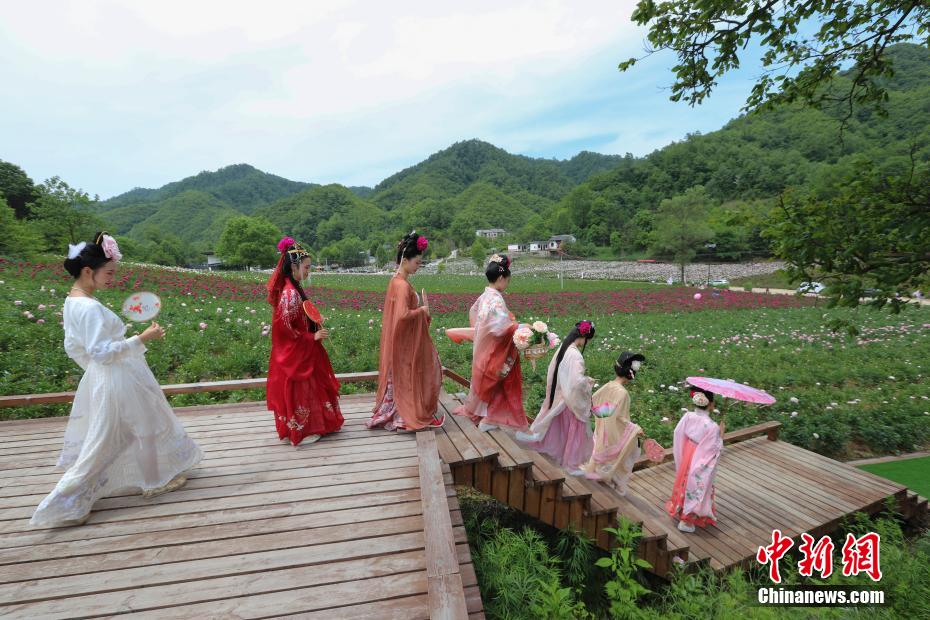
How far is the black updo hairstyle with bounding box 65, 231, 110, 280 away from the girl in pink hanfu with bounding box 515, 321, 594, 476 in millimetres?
4568

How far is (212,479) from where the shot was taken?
13.0 feet

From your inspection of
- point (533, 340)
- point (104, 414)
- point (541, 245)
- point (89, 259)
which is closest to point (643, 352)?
point (533, 340)

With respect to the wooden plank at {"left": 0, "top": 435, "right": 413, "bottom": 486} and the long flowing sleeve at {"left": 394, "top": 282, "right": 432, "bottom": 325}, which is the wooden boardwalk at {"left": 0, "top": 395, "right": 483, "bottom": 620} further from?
the long flowing sleeve at {"left": 394, "top": 282, "right": 432, "bottom": 325}

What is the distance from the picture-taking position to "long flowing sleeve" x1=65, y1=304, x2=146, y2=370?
3359 millimetres

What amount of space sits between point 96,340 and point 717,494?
24.4ft

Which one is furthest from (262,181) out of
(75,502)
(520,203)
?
(75,502)

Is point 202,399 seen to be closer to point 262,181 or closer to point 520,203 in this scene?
point 520,203

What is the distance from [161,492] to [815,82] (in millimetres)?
8698

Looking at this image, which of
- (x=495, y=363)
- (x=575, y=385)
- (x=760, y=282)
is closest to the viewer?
(x=575, y=385)

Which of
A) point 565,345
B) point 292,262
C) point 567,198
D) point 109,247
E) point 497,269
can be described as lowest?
point 565,345

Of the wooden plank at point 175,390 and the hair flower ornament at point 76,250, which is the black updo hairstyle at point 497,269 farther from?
the hair flower ornament at point 76,250

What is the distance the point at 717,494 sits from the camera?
18.9 ft

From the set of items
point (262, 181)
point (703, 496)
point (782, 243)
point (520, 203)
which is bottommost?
point (703, 496)

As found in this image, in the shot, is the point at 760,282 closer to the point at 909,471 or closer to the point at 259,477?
the point at 909,471
